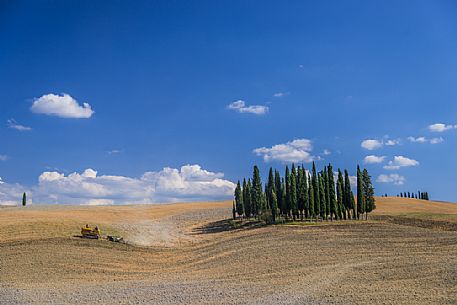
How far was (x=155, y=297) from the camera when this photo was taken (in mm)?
24188

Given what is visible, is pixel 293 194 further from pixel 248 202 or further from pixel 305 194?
pixel 248 202

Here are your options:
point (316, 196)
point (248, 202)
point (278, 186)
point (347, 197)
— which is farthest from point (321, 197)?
point (248, 202)

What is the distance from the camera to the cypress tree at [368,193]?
3029 inches

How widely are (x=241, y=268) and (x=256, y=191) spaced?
56.5 m

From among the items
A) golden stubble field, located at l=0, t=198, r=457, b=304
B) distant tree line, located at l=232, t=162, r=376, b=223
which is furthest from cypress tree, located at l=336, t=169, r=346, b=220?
golden stubble field, located at l=0, t=198, r=457, b=304

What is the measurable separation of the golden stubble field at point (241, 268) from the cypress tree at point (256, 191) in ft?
112

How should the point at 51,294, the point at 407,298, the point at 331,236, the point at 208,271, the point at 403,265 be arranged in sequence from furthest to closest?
1. the point at 331,236
2. the point at 208,271
3. the point at 403,265
4. the point at 51,294
5. the point at 407,298

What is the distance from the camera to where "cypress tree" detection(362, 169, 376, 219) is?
76938mm

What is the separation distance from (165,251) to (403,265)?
27.3m

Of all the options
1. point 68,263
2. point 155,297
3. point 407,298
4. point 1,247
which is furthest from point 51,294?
point 407,298

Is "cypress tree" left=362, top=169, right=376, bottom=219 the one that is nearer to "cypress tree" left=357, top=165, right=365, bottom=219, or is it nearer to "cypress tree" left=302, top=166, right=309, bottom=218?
"cypress tree" left=357, top=165, right=365, bottom=219

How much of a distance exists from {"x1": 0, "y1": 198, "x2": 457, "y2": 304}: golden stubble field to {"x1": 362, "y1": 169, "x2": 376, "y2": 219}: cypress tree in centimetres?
2298

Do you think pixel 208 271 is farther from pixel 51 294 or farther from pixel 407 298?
pixel 407 298

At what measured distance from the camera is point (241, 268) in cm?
3269
